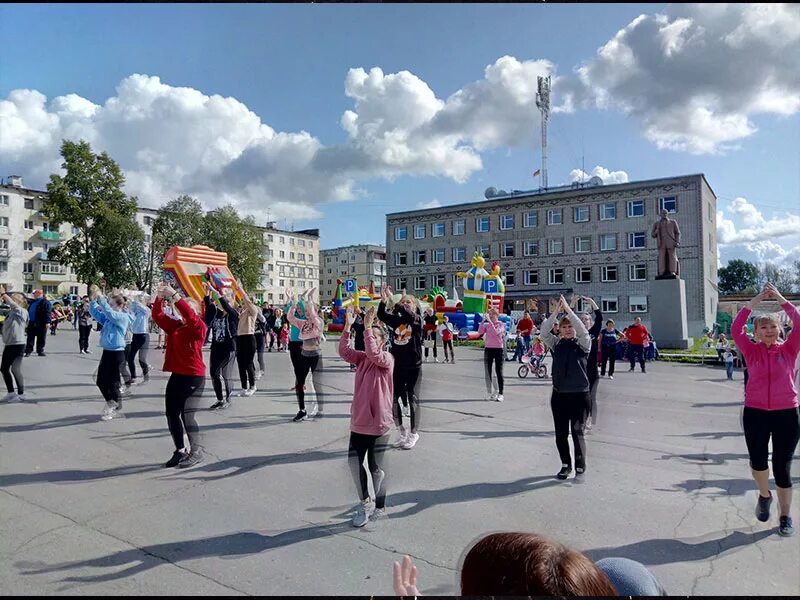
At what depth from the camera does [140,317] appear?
10664 mm

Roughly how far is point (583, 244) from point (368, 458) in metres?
44.8

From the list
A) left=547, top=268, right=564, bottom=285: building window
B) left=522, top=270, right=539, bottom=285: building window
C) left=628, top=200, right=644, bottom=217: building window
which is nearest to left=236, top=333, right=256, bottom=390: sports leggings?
left=628, top=200, right=644, bottom=217: building window

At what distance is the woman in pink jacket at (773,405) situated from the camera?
13.5 feet

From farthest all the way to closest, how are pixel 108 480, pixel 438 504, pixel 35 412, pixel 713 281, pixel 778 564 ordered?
pixel 713 281 < pixel 35 412 < pixel 108 480 < pixel 438 504 < pixel 778 564

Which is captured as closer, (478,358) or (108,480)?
(108,480)

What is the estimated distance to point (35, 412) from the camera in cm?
821

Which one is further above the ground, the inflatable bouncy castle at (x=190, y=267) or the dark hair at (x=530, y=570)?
the inflatable bouncy castle at (x=190, y=267)

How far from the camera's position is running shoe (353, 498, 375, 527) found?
13.5 ft

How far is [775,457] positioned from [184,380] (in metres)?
5.39

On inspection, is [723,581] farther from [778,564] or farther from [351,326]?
[351,326]

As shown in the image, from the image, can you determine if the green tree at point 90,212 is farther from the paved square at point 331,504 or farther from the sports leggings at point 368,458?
the sports leggings at point 368,458

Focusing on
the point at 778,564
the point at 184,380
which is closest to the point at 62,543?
the point at 184,380

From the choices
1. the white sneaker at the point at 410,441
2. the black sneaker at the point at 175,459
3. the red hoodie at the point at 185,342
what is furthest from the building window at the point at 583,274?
the black sneaker at the point at 175,459

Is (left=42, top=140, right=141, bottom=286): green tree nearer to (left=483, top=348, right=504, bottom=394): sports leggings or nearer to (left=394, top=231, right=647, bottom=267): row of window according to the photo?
(left=483, top=348, right=504, bottom=394): sports leggings
